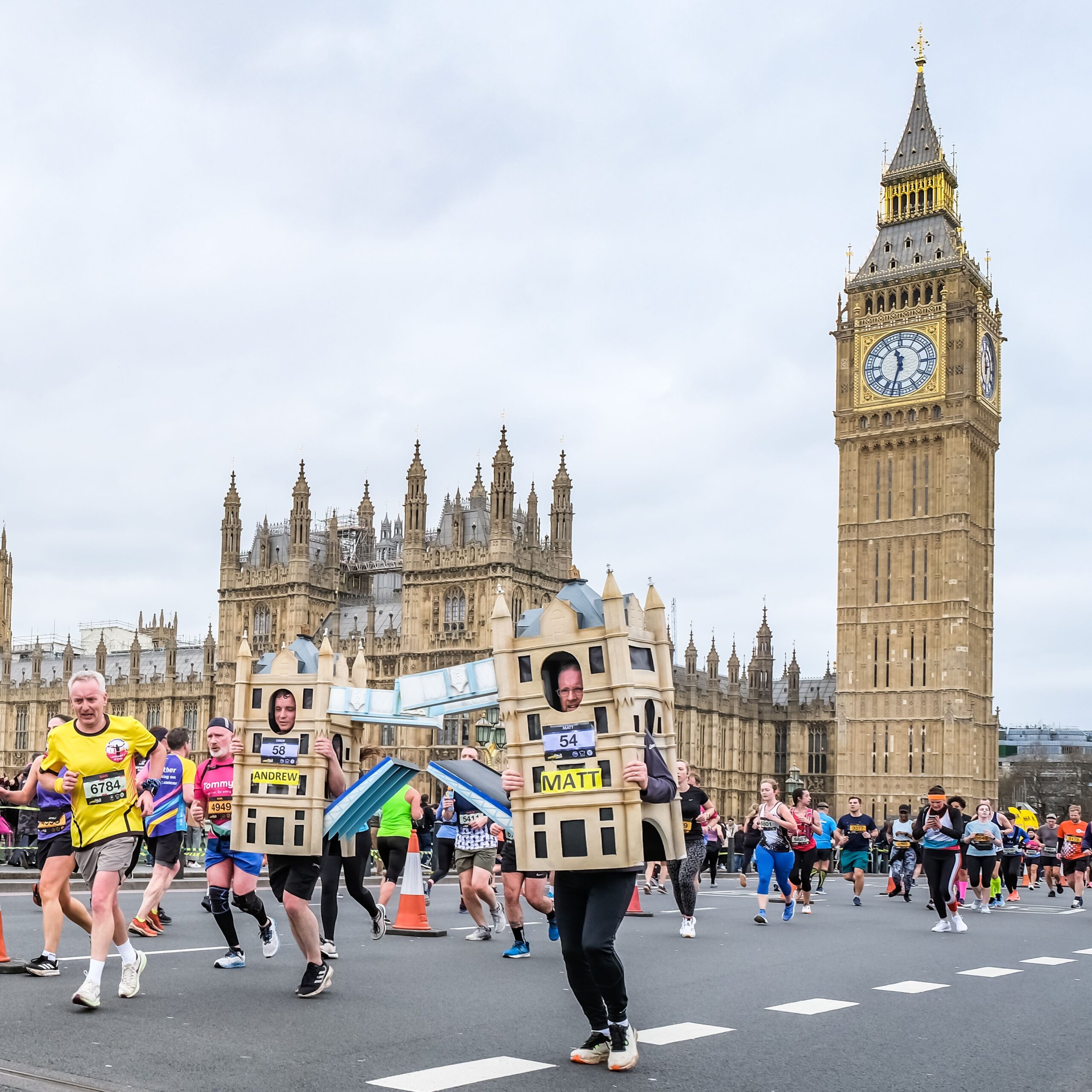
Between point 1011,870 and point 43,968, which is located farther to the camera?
point 1011,870

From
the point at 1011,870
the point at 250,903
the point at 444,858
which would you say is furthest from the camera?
the point at 1011,870

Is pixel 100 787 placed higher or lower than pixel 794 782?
higher

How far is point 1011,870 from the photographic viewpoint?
2448cm

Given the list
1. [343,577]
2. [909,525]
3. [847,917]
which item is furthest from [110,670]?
[847,917]

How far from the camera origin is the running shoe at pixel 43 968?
9695 millimetres

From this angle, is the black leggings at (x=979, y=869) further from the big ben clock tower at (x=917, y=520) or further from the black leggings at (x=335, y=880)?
the big ben clock tower at (x=917, y=520)

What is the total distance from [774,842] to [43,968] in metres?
9.36

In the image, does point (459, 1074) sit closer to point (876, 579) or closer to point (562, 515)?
point (562, 515)

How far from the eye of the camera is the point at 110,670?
8269 cm

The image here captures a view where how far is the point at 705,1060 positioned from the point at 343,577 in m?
65.0

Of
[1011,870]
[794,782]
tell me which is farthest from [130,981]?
[794,782]

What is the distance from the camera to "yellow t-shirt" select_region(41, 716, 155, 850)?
8.98m

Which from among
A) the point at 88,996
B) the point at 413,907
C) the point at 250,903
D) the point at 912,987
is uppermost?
the point at 250,903

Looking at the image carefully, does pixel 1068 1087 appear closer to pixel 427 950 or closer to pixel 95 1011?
pixel 95 1011
